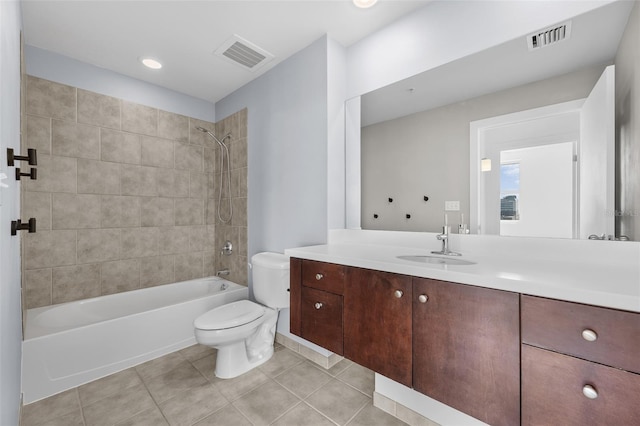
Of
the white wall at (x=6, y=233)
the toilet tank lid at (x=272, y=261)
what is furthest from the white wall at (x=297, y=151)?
the white wall at (x=6, y=233)

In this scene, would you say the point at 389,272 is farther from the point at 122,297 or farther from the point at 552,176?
the point at 122,297

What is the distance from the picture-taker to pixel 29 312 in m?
2.01

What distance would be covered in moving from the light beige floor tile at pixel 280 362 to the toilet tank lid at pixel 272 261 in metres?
0.73

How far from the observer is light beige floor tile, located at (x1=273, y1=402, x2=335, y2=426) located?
4.78 feet

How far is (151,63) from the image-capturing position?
2369 mm

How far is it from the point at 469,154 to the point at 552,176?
0.39 meters

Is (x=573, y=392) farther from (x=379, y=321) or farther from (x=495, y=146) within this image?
(x=495, y=146)

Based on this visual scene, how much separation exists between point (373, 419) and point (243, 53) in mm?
2756

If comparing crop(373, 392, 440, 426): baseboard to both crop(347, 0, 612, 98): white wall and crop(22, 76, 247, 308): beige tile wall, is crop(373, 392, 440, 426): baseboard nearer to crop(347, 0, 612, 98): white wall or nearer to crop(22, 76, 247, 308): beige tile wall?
crop(22, 76, 247, 308): beige tile wall

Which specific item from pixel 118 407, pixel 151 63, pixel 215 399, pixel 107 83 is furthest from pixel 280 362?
pixel 107 83

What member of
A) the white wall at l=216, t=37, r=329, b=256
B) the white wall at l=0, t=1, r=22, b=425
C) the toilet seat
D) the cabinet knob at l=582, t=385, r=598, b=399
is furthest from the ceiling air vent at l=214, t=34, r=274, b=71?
the cabinet knob at l=582, t=385, r=598, b=399

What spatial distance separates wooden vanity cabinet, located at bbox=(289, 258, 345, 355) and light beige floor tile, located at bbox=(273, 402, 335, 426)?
43cm

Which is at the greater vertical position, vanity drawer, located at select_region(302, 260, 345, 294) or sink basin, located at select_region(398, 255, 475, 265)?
sink basin, located at select_region(398, 255, 475, 265)

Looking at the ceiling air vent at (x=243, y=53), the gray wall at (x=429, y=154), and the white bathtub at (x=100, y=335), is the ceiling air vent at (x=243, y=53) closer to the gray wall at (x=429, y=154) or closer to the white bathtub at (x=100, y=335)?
the gray wall at (x=429, y=154)
